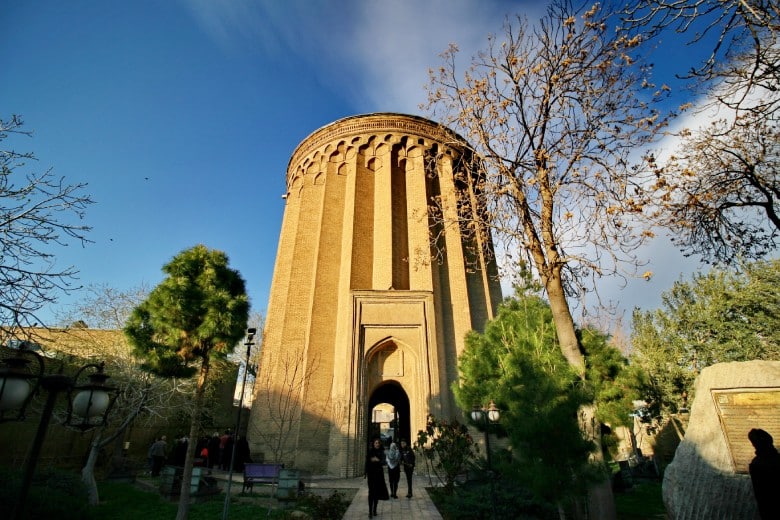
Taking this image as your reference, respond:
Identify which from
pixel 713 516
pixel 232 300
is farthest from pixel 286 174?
pixel 713 516

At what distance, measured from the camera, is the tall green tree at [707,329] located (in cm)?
1445

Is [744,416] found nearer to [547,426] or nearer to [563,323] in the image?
[563,323]

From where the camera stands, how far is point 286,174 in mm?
21875

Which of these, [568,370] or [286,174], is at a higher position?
[286,174]

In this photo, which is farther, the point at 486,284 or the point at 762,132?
the point at 486,284

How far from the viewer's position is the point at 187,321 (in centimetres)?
902

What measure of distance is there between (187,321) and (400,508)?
241 inches

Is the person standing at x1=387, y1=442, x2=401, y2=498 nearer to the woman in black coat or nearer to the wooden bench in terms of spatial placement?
the woman in black coat

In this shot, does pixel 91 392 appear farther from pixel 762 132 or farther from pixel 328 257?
pixel 328 257

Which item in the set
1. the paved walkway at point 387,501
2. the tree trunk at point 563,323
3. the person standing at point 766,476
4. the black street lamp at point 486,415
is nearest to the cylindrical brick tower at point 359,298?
the paved walkway at point 387,501

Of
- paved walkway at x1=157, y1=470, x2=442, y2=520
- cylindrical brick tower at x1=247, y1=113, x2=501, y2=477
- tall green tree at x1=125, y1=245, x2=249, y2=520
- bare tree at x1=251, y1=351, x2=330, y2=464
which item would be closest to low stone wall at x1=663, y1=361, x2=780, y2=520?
paved walkway at x1=157, y1=470, x2=442, y2=520

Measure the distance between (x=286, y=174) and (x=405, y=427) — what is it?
1492cm

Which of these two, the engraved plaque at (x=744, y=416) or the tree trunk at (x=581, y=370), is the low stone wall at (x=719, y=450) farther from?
the tree trunk at (x=581, y=370)

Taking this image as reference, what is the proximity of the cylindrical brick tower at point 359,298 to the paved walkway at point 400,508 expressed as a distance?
3046mm
